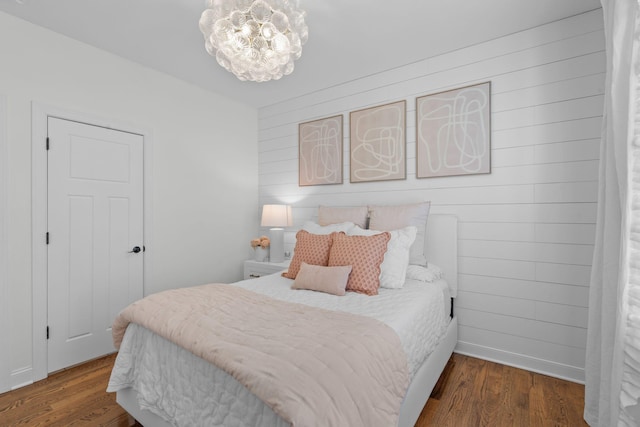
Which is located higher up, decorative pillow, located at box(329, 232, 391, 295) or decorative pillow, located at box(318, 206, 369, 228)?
decorative pillow, located at box(318, 206, 369, 228)

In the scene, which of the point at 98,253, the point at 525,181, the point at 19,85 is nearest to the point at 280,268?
the point at 98,253

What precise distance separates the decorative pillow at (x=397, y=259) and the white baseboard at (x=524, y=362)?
1.04 meters

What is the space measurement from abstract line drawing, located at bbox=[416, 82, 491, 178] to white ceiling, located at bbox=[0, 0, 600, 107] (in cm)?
43

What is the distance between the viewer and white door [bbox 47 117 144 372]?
236cm

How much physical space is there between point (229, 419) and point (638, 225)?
1632 mm

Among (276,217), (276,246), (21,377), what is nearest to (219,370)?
(21,377)

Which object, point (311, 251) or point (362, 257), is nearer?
point (362, 257)

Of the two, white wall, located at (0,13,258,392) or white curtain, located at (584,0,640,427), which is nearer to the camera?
white curtain, located at (584,0,640,427)

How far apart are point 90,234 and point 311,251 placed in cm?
188

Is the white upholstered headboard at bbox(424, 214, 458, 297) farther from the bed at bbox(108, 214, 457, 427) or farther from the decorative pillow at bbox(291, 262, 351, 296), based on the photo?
the decorative pillow at bbox(291, 262, 351, 296)

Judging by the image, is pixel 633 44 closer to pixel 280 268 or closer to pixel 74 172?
pixel 280 268

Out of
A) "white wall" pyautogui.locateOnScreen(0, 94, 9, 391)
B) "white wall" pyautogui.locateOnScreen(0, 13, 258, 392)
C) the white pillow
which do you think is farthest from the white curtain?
"white wall" pyautogui.locateOnScreen(0, 94, 9, 391)

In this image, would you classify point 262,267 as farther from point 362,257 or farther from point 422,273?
point 422,273

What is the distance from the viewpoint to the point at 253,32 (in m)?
1.66
